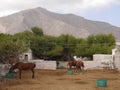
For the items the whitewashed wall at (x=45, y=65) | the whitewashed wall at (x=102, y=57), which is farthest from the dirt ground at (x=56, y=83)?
the whitewashed wall at (x=102, y=57)

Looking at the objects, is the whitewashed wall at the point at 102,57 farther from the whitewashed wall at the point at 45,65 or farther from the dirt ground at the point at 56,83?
the dirt ground at the point at 56,83

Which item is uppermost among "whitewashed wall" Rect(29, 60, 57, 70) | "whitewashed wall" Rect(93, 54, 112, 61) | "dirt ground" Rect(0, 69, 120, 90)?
"whitewashed wall" Rect(93, 54, 112, 61)

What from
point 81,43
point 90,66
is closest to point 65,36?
point 81,43

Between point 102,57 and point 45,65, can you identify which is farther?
point 102,57

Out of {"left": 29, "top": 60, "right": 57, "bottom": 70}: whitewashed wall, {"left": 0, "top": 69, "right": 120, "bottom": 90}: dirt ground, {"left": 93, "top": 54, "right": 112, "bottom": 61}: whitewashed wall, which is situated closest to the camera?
{"left": 0, "top": 69, "right": 120, "bottom": 90}: dirt ground

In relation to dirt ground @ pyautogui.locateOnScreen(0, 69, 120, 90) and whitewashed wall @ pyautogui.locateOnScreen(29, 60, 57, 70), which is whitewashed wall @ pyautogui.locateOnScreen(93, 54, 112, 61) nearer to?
whitewashed wall @ pyautogui.locateOnScreen(29, 60, 57, 70)

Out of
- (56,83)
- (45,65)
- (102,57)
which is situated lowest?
(56,83)

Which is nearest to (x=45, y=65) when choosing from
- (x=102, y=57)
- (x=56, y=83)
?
(x=102, y=57)

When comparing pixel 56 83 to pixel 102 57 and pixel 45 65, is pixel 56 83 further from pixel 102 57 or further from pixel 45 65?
pixel 102 57

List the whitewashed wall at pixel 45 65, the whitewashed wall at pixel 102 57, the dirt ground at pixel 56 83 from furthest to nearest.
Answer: the whitewashed wall at pixel 102 57, the whitewashed wall at pixel 45 65, the dirt ground at pixel 56 83

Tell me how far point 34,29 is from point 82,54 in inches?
621

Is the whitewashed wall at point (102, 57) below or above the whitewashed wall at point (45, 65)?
above

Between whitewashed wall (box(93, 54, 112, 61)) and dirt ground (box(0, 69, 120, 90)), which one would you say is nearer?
dirt ground (box(0, 69, 120, 90))

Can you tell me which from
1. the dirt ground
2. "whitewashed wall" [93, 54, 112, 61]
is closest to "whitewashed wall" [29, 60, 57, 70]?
"whitewashed wall" [93, 54, 112, 61]
